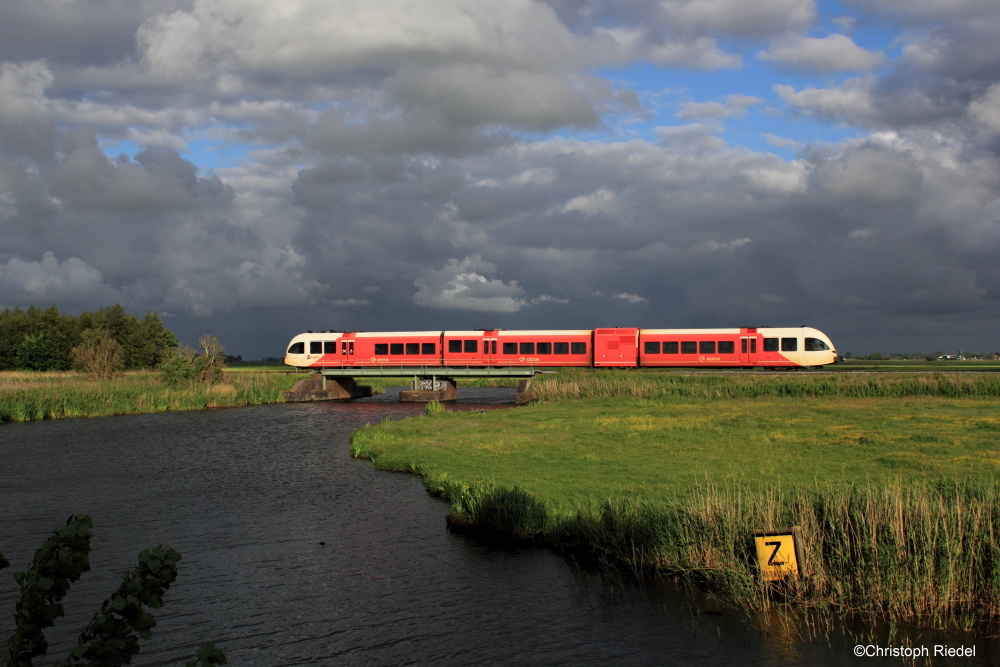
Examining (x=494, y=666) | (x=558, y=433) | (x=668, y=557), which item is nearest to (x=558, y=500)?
(x=668, y=557)

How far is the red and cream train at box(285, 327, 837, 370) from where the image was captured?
53469 millimetres

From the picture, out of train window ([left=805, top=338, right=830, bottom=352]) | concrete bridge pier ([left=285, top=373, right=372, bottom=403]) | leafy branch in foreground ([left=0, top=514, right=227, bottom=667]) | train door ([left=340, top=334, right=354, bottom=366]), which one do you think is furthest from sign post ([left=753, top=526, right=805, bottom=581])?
train door ([left=340, top=334, right=354, bottom=366])

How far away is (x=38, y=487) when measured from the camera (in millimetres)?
23297

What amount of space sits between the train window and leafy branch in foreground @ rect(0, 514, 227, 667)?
54.0 m

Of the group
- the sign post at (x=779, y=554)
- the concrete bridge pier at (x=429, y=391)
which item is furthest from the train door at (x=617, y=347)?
the sign post at (x=779, y=554)

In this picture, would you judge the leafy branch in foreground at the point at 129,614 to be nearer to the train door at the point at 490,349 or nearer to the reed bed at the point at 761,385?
the reed bed at the point at 761,385

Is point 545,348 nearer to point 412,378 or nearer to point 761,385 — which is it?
point 412,378

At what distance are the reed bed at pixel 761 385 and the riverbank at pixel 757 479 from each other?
150 millimetres

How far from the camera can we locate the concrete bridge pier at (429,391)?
5967 cm

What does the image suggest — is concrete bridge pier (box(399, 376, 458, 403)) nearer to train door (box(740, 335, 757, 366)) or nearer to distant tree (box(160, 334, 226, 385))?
distant tree (box(160, 334, 226, 385))

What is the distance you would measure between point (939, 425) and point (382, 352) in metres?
43.0

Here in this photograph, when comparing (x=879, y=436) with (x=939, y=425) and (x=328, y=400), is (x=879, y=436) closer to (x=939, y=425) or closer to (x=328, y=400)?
(x=939, y=425)

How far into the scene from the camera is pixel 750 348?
2106 inches

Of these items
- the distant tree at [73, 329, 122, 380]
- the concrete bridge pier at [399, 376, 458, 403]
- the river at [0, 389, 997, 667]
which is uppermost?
the distant tree at [73, 329, 122, 380]
